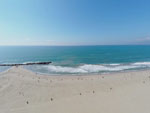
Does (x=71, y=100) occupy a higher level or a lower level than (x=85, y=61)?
lower

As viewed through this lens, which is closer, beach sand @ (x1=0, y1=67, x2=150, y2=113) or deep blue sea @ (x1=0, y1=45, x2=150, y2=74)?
beach sand @ (x1=0, y1=67, x2=150, y2=113)

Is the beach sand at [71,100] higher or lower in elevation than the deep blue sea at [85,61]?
lower

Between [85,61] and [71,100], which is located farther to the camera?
[85,61]

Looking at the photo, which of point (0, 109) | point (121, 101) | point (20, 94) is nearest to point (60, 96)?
point (20, 94)

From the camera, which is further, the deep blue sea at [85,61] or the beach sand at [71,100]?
the deep blue sea at [85,61]

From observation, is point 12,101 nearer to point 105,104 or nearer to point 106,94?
point 105,104

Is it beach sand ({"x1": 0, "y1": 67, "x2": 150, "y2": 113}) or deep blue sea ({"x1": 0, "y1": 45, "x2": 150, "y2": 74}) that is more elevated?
deep blue sea ({"x1": 0, "y1": 45, "x2": 150, "y2": 74})

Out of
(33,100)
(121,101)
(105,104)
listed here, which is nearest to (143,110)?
(121,101)

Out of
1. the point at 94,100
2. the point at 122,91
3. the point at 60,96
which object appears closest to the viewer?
the point at 94,100

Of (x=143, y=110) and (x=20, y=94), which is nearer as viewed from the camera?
(x=143, y=110)

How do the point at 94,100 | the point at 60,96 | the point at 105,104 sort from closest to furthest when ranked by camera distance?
1. the point at 105,104
2. the point at 94,100
3. the point at 60,96
